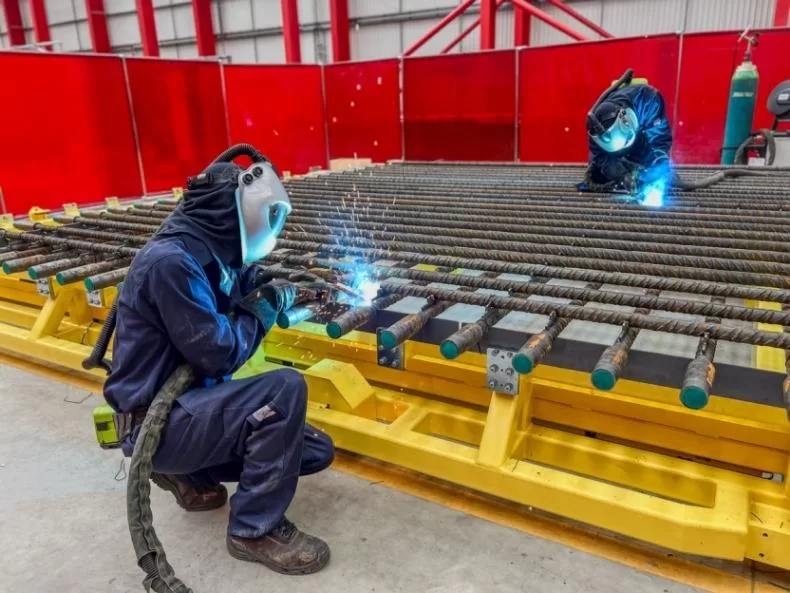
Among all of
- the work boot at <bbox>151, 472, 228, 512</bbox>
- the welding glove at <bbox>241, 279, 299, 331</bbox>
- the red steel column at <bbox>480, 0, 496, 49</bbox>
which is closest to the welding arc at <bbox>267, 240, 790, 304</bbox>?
the welding glove at <bbox>241, 279, 299, 331</bbox>

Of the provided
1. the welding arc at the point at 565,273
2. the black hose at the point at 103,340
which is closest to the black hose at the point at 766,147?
the welding arc at the point at 565,273

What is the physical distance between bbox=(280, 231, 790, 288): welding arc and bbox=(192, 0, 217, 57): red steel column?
11.6 metres

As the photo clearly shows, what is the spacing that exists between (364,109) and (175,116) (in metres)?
2.59

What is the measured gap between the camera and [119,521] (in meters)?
2.17

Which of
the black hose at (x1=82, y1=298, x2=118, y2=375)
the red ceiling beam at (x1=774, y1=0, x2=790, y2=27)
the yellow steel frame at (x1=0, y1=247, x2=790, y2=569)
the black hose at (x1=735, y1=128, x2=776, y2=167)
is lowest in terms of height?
the yellow steel frame at (x1=0, y1=247, x2=790, y2=569)

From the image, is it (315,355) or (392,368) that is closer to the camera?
(392,368)

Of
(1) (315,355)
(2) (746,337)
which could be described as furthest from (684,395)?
(1) (315,355)

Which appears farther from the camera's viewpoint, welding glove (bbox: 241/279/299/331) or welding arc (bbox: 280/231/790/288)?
welding arc (bbox: 280/231/790/288)

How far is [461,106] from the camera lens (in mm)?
8117

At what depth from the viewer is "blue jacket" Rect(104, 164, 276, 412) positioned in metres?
1.68

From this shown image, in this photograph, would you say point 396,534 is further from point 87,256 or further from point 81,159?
point 81,159

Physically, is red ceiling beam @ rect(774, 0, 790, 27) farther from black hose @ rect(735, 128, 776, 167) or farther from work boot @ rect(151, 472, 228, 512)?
work boot @ rect(151, 472, 228, 512)

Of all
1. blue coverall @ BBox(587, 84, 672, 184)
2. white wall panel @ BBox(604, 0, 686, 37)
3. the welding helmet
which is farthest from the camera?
white wall panel @ BBox(604, 0, 686, 37)

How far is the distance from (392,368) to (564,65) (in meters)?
6.08
